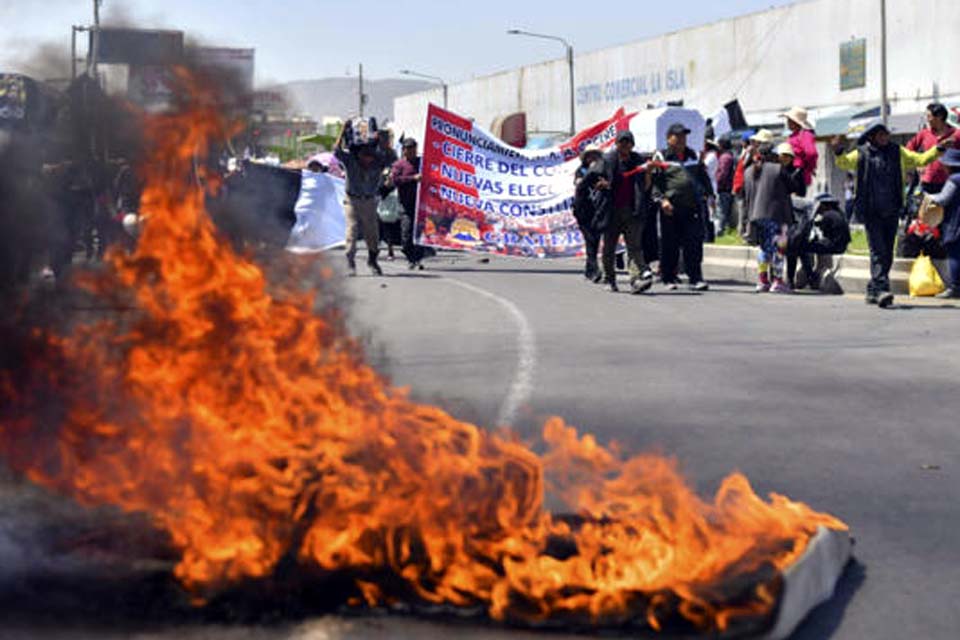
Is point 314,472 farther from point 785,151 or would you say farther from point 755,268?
point 755,268

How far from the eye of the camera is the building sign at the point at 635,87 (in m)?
58.0

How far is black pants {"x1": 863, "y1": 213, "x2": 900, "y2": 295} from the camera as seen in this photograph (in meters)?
15.5

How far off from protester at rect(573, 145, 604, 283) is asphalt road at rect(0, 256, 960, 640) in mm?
2196

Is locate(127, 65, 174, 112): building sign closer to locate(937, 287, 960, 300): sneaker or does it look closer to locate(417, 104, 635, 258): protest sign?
locate(937, 287, 960, 300): sneaker

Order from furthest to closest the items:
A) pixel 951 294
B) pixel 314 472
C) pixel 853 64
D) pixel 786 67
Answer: pixel 786 67
pixel 853 64
pixel 951 294
pixel 314 472

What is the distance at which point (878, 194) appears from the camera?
1550cm

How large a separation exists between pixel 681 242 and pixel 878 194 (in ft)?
11.0

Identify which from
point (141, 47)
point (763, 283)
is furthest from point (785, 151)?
point (141, 47)

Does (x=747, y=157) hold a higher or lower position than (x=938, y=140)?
higher

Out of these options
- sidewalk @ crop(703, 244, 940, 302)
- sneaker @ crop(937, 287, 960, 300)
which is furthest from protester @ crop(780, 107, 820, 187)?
sneaker @ crop(937, 287, 960, 300)

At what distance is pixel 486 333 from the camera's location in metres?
13.0

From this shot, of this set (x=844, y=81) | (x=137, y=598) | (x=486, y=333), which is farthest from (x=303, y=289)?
(x=844, y=81)

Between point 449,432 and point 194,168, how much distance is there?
4.97 ft

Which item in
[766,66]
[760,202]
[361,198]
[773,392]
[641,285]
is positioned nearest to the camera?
[773,392]
